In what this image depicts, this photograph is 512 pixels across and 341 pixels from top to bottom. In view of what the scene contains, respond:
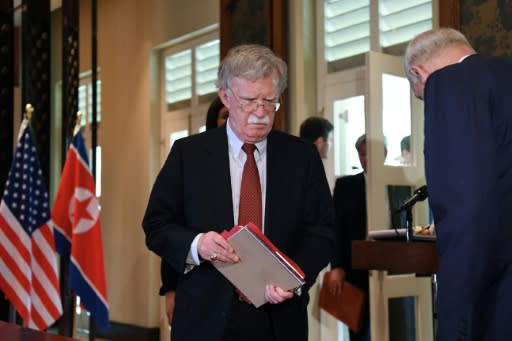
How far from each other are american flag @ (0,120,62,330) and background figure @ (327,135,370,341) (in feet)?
6.06

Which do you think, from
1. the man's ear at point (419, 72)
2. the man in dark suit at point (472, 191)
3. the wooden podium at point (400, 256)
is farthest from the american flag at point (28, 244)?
the man in dark suit at point (472, 191)

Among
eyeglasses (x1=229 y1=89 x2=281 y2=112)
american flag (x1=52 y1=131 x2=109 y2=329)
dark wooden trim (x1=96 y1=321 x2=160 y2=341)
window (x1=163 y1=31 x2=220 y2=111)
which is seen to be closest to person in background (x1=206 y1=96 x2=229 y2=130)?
eyeglasses (x1=229 y1=89 x2=281 y2=112)

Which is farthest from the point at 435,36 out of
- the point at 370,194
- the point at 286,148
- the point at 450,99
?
the point at 370,194

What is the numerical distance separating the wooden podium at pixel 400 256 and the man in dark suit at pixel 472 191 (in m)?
0.64

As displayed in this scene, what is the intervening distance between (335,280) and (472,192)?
2209 mm

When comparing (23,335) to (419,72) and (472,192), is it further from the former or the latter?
(419,72)

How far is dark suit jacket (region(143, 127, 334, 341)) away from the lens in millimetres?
1859

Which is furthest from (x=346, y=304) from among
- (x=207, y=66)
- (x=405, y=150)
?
(x=207, y=66)

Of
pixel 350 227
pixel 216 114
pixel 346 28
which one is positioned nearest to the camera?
pixel 216 114

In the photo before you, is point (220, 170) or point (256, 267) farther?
point (220, 170)

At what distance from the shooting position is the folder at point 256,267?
5.62ft

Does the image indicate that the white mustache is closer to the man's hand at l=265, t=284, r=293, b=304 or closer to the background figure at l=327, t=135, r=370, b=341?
the man's hand at l=265, t=284, r=293, b=304

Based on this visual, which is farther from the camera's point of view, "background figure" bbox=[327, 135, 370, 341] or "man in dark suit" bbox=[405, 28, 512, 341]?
"background figure" bbox=[327, 135, 370, 341]

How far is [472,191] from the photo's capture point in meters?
1.51
